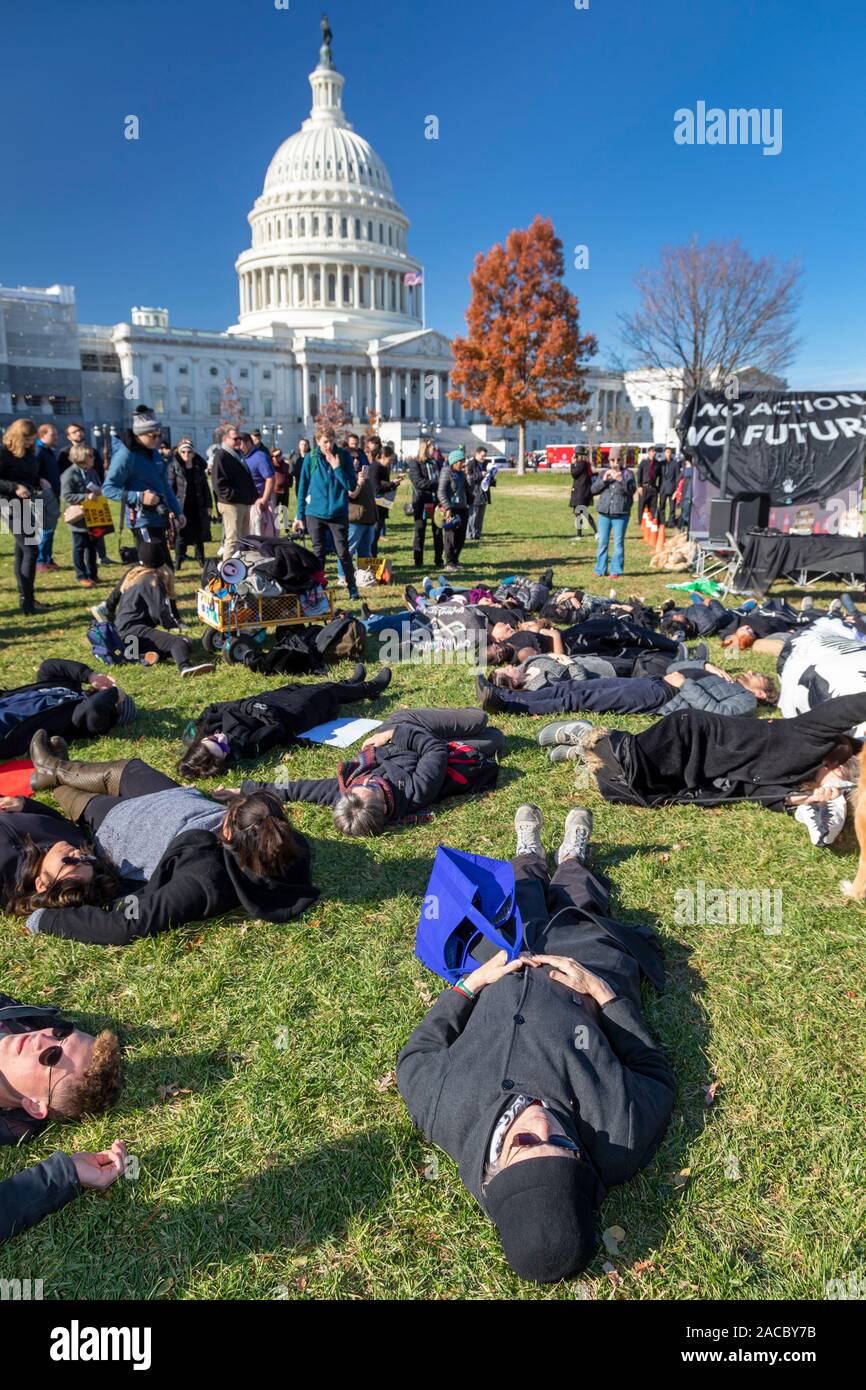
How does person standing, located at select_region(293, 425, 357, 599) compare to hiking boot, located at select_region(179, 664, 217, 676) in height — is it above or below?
above

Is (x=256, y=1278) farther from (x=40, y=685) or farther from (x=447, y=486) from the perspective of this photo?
(x=447, y=486)

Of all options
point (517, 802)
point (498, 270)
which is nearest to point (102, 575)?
point (517, 802)

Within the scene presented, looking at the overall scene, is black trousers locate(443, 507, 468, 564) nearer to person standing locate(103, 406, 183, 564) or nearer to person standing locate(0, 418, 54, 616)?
person standing locate(103, 406, 183, 564)

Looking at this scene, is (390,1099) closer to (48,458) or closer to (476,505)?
(48,458)

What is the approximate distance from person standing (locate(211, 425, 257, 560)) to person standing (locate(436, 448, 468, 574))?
395 cm

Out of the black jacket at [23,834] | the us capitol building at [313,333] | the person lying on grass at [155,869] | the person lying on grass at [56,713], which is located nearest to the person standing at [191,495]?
the person lying on grass at [56,713]

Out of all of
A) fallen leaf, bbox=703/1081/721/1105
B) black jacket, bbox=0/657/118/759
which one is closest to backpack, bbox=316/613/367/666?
black jacket, bbox=0/657/118/759

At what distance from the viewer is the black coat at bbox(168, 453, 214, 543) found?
44.1ft

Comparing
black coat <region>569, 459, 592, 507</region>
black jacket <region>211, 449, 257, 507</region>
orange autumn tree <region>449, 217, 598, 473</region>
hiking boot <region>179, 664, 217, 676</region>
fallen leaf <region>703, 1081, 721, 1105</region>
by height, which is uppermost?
orange autumn tree <region>449, 217, 598, 473</region>

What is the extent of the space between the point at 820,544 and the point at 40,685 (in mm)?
11028

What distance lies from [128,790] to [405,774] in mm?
1812

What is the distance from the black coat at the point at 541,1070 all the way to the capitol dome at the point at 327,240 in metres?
107

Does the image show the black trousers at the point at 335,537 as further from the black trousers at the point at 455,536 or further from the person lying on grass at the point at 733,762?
the person lying on grass at the point at 733,762

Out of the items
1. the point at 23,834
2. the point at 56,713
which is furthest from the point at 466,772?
the point at 56,713
